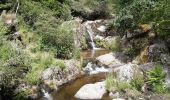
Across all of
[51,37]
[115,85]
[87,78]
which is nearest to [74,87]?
[87,78]

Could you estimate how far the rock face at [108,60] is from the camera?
92.1 ft

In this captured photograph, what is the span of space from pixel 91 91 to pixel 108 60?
669 centimetres

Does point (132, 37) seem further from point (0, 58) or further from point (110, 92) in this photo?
point (0, 58)

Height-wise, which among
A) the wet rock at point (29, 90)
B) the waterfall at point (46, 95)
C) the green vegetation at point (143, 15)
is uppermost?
the green vegetation at point (143, 15)

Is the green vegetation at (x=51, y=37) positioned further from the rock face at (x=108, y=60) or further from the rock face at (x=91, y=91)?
the rock face at (x=108, y=60)

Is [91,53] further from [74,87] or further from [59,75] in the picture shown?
[74,87]

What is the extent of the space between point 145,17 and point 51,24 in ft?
26.4

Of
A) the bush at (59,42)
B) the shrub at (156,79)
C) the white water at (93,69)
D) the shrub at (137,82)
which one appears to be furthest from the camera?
the bush at (59,42)

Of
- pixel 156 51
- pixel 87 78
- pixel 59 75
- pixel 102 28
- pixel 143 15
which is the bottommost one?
pixel 87 78

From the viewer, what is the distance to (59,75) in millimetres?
24625

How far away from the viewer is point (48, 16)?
30281 millimetres

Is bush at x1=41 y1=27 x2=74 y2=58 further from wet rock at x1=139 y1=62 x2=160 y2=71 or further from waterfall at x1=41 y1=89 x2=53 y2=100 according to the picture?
wet rock at x1=139 y1=62 x2=160 y2=71

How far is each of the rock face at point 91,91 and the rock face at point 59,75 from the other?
2126 mm

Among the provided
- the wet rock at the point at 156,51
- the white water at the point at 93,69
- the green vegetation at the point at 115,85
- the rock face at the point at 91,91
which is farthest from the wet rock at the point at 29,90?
the wet rock at the point at 156,51
